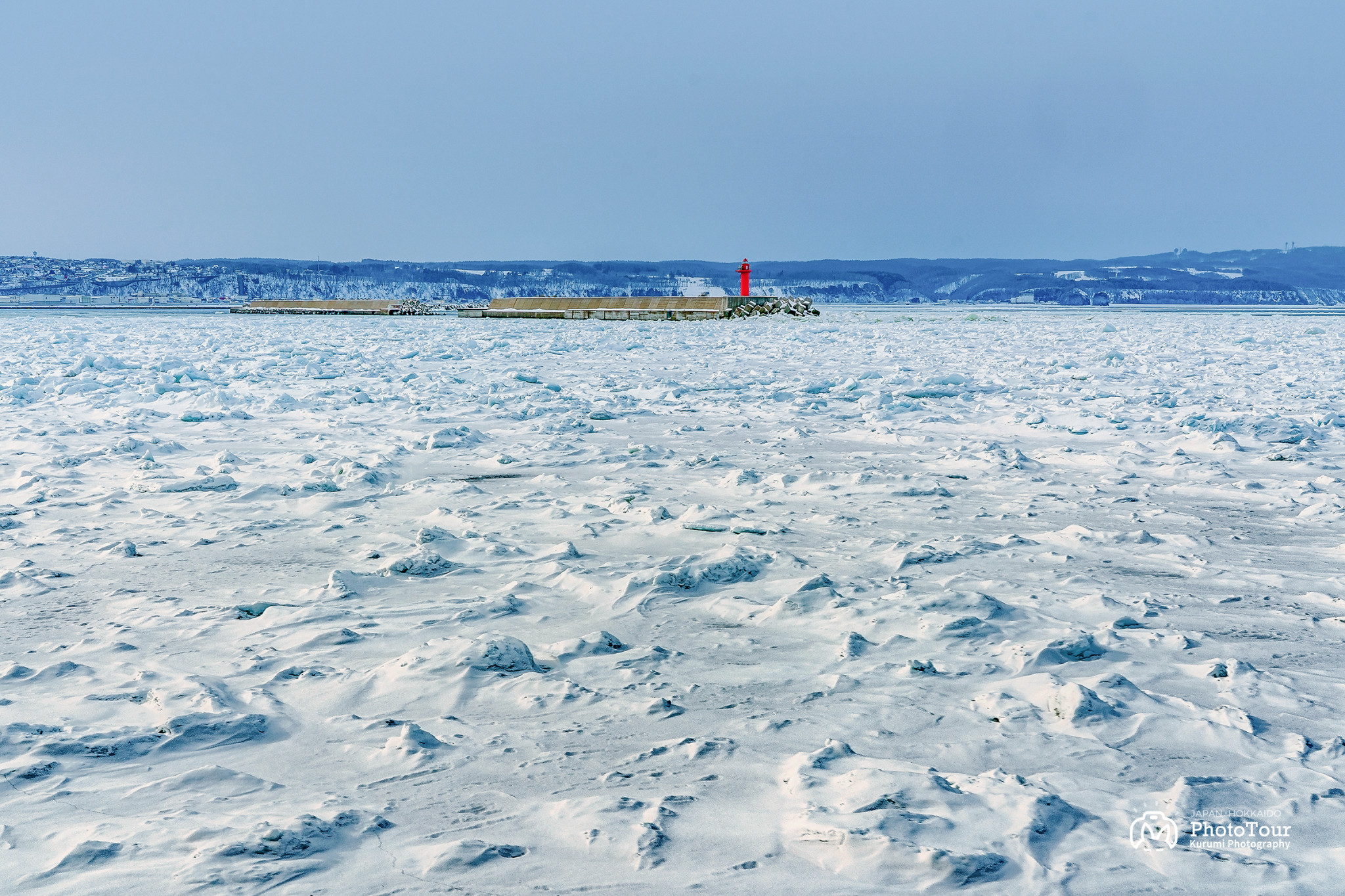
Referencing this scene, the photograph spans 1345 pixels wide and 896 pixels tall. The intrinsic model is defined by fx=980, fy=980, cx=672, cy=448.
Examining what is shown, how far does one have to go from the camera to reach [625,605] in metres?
3.95

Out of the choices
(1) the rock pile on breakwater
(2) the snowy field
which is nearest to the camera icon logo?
(2) the snowy field

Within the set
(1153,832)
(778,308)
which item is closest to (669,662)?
(1153,832)

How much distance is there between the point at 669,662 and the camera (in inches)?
132

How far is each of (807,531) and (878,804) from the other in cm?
281

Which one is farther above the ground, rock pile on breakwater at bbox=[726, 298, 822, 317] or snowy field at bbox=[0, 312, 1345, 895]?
rock pile on breakwater at bbox=[726, 298, 822, 317]

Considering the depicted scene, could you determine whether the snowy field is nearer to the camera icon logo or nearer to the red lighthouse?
the camera icon logo

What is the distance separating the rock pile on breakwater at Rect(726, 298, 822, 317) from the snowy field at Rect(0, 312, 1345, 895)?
113ft

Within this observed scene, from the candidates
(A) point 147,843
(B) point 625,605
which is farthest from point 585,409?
(A) point 147,843

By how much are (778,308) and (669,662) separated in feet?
138

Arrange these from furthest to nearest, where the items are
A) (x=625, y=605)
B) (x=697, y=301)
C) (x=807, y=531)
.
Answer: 1. (x=697, y=301)
2. (x=807, y=531)
3. (x=625, y=605)

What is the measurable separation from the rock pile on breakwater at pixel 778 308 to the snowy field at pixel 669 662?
34.5 meters

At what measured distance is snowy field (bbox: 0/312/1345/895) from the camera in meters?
2.20

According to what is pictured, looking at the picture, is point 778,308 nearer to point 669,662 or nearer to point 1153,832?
point 669,662

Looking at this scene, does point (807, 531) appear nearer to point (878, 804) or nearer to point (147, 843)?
point (878, 804)
